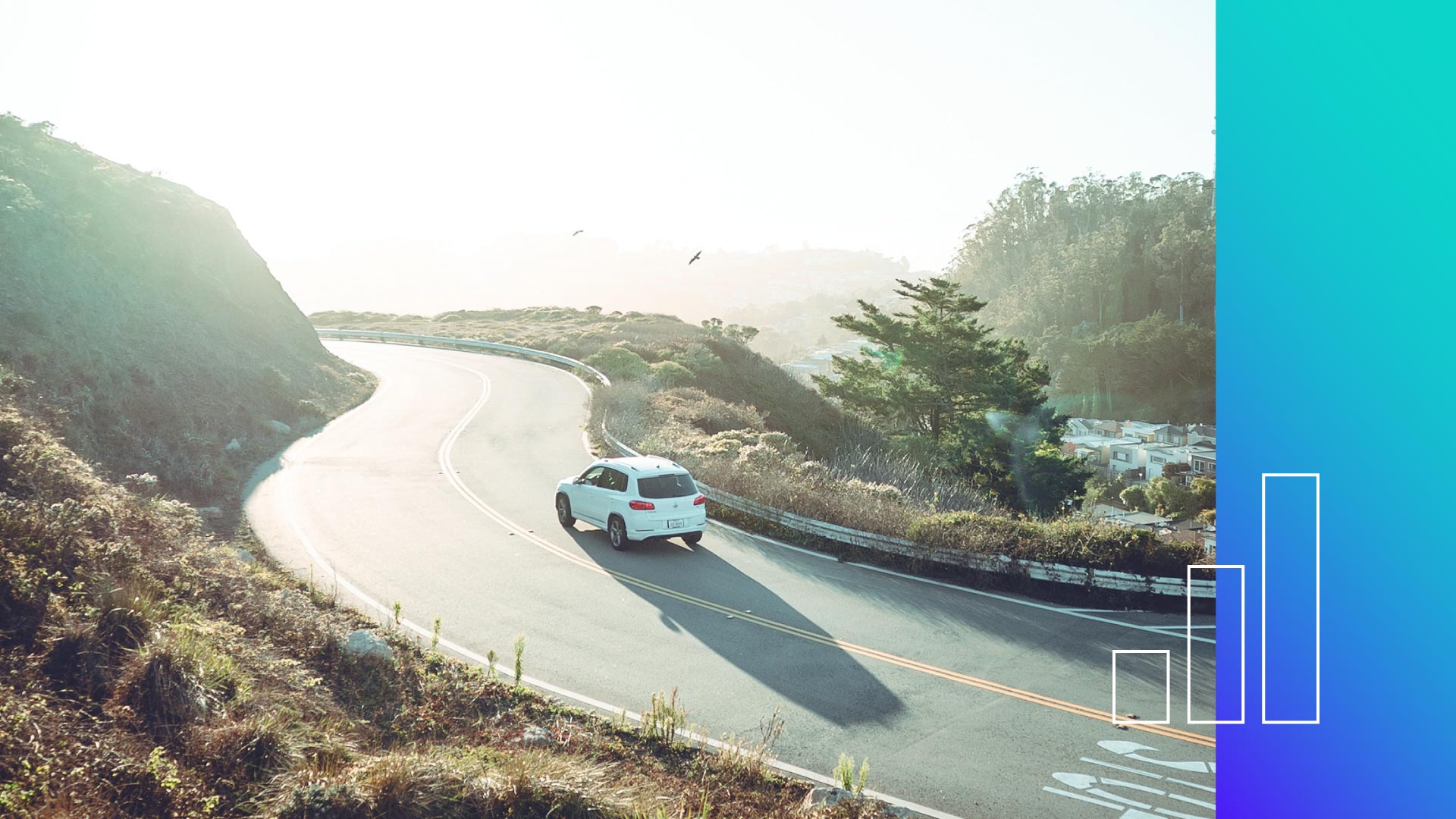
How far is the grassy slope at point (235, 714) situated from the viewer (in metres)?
6.59

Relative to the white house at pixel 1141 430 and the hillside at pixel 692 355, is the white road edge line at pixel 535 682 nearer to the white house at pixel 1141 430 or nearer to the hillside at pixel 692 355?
the hillside at pixel 692 355

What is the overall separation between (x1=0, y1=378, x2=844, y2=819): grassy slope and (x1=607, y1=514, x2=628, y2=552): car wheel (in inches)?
207

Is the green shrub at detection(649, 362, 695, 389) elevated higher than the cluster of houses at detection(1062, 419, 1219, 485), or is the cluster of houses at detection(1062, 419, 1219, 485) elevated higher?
the green shrub at detection(649, 362, 695, 389)

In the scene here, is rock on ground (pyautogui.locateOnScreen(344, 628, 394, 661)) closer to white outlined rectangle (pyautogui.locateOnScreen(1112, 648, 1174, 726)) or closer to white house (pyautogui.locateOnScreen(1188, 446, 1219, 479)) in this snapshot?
white outlined rectangle (pyautogui.locateOnScreen(1112, 648, 1174, 726))

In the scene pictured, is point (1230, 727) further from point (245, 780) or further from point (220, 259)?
point (220, 259)

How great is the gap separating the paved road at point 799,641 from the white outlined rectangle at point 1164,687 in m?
0.07

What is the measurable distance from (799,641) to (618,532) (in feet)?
17.9

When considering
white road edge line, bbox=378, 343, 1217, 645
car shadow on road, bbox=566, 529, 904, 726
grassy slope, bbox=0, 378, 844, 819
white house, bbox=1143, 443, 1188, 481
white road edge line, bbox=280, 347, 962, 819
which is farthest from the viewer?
white house, bbox=1143, 443, 1188, 481

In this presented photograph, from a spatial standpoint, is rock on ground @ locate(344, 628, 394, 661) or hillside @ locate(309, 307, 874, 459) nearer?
rock on ground @ locate(344, 628, 394, 661)

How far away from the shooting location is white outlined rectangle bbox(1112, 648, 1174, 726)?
9.80 m

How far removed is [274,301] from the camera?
3578 cm

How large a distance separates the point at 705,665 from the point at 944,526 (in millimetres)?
5907

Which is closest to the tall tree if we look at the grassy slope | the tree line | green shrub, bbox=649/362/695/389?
green shrub, bbox=649/362/695/389

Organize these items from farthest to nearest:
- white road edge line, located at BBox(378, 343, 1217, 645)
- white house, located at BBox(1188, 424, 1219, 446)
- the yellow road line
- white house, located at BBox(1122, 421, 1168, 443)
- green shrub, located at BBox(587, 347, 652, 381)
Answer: white house, located at BBox(1122, 421, 1168, 443) < white house, located at BBox(1188, 424, 1219, 446) < green shrub, located at BBox(587, 347, 652, 381) < white road edge line, located at BBox(378, 343, 1217, 645) < the yellow road line
